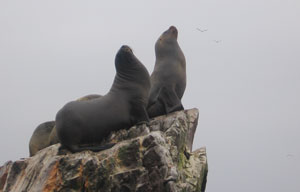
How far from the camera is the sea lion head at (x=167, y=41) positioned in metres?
14.2

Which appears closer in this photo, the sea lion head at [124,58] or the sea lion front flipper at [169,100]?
the sea lion head at [124,58]

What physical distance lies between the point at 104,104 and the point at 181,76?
3.35 m

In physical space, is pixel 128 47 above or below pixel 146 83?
above

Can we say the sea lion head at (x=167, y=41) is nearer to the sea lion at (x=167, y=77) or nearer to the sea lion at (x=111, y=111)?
the sea lion at (x=167, y=77)

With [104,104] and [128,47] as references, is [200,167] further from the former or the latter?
[128,47]

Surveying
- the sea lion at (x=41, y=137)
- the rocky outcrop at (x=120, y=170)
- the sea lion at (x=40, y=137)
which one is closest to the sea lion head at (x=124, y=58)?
the rocky outcrop at (x=120, y=170)

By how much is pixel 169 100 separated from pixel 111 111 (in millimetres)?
2490

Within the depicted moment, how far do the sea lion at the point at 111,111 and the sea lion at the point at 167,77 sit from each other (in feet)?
3.76

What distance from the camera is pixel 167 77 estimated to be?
1334 centimetres

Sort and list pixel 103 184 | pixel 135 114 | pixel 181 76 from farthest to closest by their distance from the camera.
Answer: pixel 181 76
pixel 135 114
pixel 103 184

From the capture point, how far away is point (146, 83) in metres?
11.8

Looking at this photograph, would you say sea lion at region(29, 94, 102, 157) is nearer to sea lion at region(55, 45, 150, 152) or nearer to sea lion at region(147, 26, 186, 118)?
sea lion at region(147, 26, 186, 118)

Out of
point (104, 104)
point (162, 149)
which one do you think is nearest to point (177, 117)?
point (104, 104)

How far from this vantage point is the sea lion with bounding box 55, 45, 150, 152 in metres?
10.3
